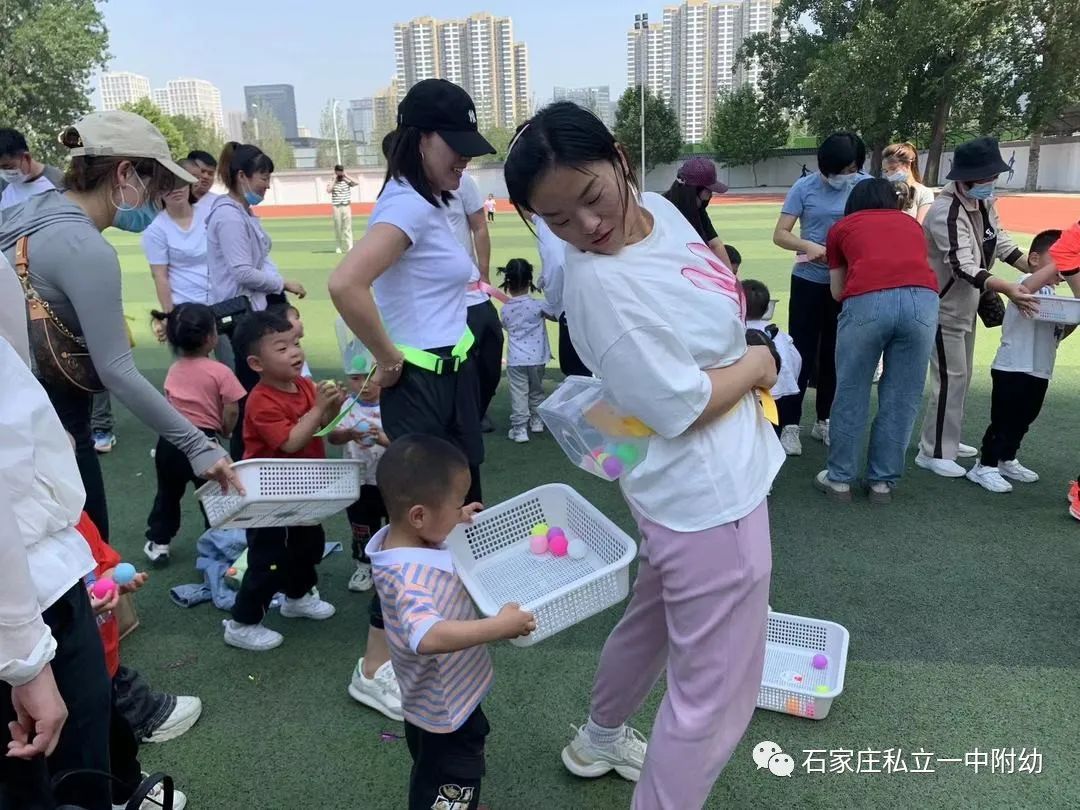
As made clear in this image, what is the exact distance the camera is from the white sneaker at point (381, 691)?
102 inches

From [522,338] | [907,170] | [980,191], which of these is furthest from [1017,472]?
[522,338]

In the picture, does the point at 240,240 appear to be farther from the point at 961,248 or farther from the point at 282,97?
the point at 282,97

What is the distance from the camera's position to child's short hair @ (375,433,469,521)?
1.76 m

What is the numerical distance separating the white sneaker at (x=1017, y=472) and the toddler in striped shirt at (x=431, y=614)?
375cm

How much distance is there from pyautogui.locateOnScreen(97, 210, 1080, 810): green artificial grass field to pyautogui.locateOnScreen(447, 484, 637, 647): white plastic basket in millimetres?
671

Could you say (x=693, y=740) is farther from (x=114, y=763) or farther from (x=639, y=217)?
(x=114, y=763)

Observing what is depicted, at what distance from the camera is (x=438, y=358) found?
7.95 ft

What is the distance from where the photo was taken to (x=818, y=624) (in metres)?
2.83

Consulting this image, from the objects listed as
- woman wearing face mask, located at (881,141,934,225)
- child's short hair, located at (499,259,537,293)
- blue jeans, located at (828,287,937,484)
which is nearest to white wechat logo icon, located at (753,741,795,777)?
blue jeans, located at (828,287,937,484)

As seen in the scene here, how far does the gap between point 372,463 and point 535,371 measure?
8.34ft

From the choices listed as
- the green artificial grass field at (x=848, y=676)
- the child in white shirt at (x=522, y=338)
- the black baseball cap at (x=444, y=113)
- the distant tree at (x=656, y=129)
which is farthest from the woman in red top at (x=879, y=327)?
the distant tree at (x=656, y=129)

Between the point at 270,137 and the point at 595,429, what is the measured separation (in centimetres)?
7272

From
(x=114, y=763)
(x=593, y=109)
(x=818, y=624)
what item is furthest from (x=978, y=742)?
(x=114, y=763)

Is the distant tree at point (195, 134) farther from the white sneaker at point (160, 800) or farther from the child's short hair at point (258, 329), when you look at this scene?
the white sneaker at point (160, 800)
